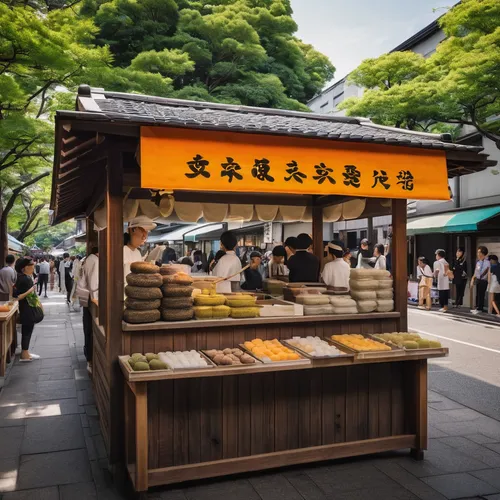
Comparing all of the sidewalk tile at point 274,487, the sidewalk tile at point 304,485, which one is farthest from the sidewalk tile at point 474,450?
the sidewalk tile at point 274,487

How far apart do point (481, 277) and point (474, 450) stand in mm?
13015

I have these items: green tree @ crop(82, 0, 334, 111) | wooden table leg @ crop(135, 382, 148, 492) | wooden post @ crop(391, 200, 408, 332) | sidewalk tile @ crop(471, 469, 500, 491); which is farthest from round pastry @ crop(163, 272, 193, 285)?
green tree @ crop(82, 0, 334, 111)

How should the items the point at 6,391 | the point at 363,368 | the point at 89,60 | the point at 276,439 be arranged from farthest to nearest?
the point at 89,60 < the point at 6,391 < the point at 363,368 < the point at 276,439

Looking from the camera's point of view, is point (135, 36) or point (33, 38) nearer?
point (33, 38)

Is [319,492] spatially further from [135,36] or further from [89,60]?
[135,36]

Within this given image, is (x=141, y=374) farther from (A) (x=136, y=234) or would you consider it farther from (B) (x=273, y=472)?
(A) (x=136, y=234)

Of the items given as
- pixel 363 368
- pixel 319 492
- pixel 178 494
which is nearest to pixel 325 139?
pixel 363 368

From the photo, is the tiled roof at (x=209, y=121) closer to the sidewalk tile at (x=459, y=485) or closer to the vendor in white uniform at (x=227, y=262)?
the vendor in white uniform at (x=227, y=262)

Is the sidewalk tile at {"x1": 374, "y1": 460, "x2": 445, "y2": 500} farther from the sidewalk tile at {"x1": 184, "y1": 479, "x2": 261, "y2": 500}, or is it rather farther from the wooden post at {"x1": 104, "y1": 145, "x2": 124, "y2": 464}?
the wooden post at {"x1": 104, "y1": 145, "x2": 124, "y2": 464}

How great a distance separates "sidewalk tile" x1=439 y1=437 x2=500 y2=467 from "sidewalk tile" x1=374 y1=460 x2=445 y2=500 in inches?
39.5

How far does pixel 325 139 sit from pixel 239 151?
1.02m

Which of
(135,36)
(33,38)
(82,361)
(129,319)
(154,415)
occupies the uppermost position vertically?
(135,36)

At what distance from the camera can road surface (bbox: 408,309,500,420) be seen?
773 cm

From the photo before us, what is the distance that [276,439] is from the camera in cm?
511
